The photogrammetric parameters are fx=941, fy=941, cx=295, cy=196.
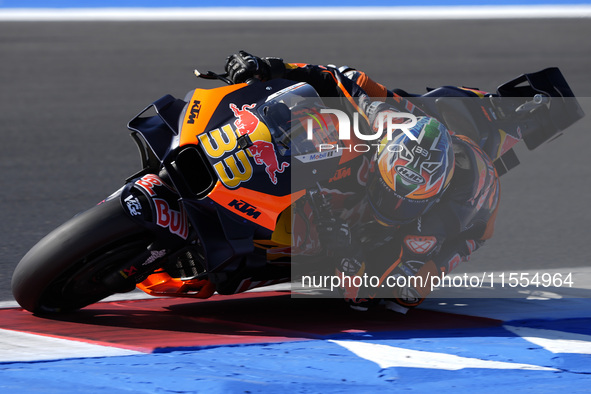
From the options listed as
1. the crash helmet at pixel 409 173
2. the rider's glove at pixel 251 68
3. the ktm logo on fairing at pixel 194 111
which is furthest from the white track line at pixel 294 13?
the crash helmet at pixel 409 173

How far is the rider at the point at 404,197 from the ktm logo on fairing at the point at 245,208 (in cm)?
41

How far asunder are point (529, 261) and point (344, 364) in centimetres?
273

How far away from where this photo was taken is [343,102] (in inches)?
162

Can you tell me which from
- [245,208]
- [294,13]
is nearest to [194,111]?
[245,208]

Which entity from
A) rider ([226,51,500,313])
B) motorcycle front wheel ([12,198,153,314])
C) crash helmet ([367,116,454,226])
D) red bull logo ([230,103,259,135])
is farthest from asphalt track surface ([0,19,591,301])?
crash helmet ([367,116,454,226])

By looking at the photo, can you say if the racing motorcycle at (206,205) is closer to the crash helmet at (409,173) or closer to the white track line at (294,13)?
the crash helmet at (409,173)

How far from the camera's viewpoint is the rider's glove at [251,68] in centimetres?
402

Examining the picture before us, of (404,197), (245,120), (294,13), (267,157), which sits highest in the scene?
(294,13)

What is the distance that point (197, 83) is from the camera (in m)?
12.4

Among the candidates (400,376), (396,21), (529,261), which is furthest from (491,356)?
(396,21)

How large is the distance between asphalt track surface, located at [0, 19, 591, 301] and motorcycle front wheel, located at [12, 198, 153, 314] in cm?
65

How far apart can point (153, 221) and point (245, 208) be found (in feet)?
1.18

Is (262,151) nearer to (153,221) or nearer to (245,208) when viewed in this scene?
(245,208)

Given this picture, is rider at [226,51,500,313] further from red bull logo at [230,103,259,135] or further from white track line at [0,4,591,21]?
white track line at [0,4,591,21]
